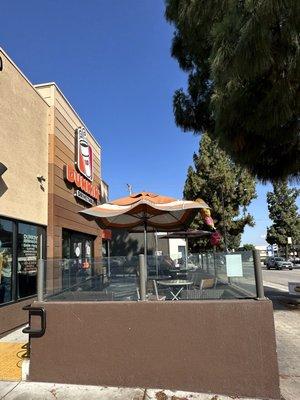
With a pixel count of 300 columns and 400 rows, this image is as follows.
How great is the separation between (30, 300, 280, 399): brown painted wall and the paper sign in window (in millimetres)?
652

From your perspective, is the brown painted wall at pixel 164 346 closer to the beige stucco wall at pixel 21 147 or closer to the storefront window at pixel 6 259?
the storefront window at pixel 6 259

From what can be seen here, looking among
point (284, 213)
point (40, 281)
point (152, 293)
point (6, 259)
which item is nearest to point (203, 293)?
point (152, 293)

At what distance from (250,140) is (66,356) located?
6.69 metres

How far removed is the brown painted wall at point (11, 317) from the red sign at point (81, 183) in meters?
4.61

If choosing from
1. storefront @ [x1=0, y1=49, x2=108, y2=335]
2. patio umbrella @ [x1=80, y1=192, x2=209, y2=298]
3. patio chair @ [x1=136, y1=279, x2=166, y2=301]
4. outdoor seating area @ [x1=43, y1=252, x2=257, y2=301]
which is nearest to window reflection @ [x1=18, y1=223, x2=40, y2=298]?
storefront @ [x1=0, y1=49, x2=108, y2=335]

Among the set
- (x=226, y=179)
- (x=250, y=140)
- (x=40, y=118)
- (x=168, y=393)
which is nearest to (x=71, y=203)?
(x=40, y=118)

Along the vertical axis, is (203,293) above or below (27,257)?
below

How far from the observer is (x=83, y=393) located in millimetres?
5395

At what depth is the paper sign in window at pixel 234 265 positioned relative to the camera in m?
6.06

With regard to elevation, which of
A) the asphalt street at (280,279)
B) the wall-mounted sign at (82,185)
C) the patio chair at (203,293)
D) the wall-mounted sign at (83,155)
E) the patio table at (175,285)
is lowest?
the asphalt street at (280,279)

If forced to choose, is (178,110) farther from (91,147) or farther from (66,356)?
(66,356)

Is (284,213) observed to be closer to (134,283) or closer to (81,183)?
(81,183)

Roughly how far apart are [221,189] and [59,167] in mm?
20714

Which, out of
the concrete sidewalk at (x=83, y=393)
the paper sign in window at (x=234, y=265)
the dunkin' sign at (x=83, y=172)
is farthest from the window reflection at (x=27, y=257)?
the paper sign in window at (x=234, y=265)
